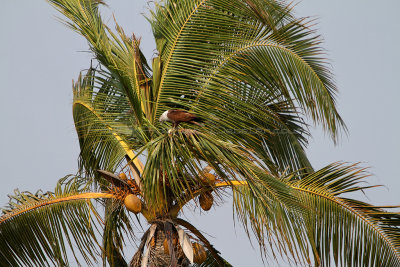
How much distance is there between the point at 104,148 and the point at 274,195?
284 centimetres

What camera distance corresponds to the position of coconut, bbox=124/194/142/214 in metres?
7.48

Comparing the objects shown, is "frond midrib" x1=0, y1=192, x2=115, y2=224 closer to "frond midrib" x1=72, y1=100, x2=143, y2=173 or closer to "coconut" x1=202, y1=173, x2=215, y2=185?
"frond midrib" x1=72, y1=100, x2=143, y2=173

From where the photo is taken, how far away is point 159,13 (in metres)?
8.63

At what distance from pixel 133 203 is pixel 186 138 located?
1120mm

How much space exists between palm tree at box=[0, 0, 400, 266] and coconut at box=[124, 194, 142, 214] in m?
0.01

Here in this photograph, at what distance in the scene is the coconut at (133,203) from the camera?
7.48m

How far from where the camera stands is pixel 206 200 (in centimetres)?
775

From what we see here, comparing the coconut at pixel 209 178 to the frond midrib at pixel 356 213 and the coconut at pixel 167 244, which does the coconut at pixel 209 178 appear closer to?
the coconut at pixel 167 244

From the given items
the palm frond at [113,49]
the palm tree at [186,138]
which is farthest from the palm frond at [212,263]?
the palm frond at [113,49]

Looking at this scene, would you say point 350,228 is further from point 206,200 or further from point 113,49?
point 113,49

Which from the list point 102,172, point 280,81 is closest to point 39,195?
point 102,172

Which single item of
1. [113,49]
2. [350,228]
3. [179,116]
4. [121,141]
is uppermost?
[113,49]

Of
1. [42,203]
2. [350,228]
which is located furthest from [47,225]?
[350,228]

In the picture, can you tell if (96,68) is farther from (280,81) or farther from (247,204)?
(247,204)
